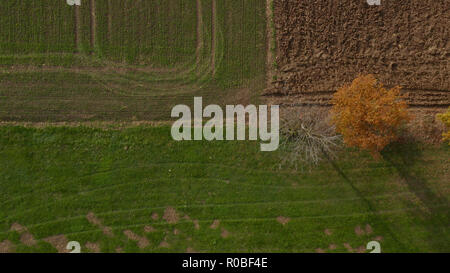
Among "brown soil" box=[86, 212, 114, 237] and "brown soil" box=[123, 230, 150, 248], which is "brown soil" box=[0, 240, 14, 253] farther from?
"brown soil" box=[123, 230, 150, 248]

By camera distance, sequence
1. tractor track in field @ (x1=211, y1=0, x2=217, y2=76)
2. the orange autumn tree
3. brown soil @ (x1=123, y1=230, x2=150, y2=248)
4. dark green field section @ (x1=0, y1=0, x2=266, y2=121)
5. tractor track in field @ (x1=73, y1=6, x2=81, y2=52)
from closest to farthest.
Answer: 1. the orange autumn tree
2. brown soil @ (x1=123, y1=230, x2=150, y2=248)
3. dark green field section @ (x1=0, y1=0, x2=266, y2=121)
4. tractor track in field @ (x1=73, y1=6, x2=81, y2=52)
5. tractor track in field @ (x1=211, y1=0, x2=217, y2=76)

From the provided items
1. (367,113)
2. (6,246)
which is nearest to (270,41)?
(367,113)

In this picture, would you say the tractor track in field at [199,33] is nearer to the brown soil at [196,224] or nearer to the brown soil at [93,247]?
the brown soil at [196,224]

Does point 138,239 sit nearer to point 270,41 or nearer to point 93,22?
point 93,22

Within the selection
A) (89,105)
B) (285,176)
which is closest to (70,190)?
(89,105)

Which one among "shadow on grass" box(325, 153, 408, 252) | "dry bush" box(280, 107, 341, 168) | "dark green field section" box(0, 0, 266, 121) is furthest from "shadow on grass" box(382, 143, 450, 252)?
"dark green field section" box(0, 0, 266, 121)
